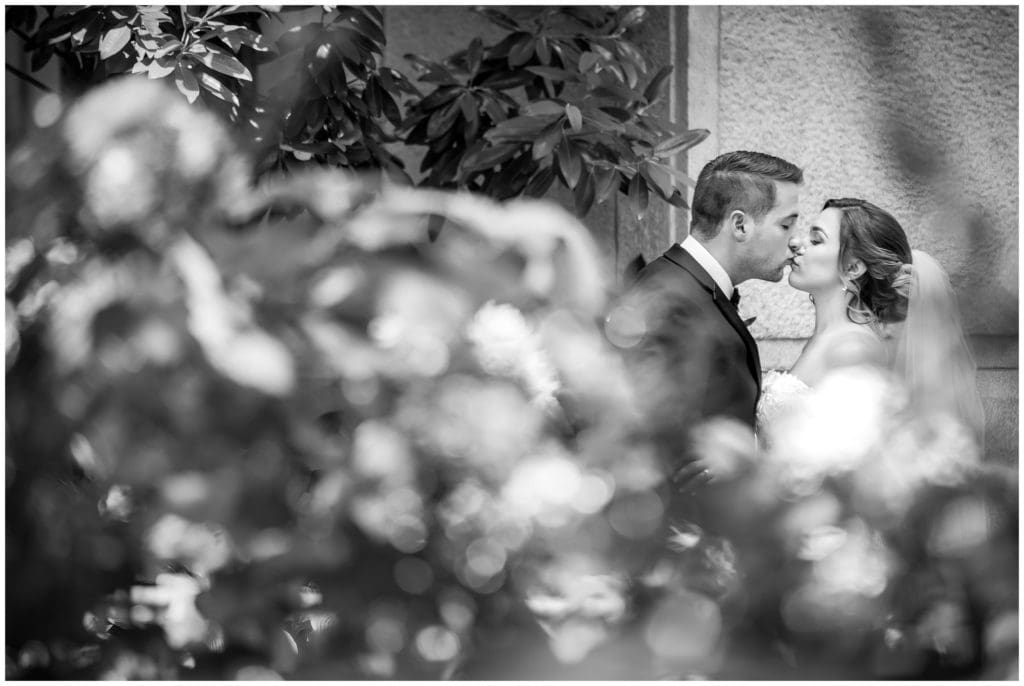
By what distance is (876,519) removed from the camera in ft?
2.71

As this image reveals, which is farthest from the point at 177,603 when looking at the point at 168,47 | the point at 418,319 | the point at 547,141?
the point at 547,141

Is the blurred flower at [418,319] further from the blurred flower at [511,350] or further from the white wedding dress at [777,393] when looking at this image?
the white wedding dress at [777,393]

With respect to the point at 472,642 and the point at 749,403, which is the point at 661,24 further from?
the point at 472,642

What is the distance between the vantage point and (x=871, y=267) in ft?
9.89

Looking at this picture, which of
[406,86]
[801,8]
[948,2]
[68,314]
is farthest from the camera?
[801,8]

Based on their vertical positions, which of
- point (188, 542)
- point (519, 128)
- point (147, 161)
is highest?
point (147, 161)

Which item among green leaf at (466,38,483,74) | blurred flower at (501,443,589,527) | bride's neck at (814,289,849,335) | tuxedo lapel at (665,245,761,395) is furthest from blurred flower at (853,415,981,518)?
green leaf at (466,38,483,74)

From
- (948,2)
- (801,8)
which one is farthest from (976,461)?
(801,8)

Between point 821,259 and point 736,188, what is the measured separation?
57 centimetres

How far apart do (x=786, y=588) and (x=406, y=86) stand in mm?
2505

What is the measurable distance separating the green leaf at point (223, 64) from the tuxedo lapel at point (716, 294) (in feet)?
3.93

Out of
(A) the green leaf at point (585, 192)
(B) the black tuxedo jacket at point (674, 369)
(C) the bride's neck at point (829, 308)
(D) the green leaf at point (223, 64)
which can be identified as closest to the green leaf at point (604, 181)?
(A) the green leaf at point (585, 192)

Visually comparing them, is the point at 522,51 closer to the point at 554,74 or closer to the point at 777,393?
the point at 554,74

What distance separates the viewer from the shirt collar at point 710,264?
2668 mm
